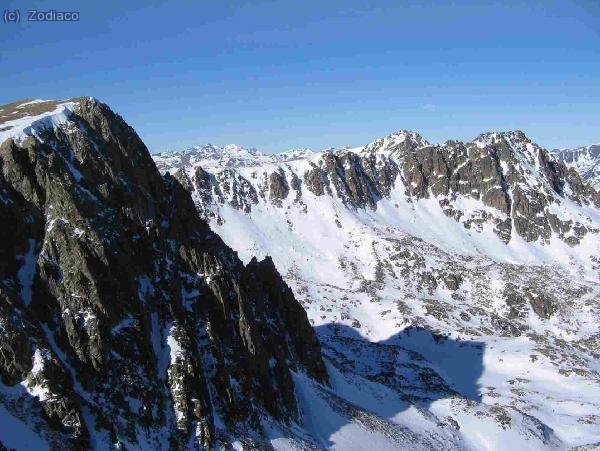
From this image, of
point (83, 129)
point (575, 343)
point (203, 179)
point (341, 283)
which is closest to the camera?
point (83, 129)

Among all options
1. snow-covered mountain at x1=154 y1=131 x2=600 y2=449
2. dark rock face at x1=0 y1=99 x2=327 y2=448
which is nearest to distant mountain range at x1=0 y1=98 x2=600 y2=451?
dark rock face at x1=0 y1=99 x2=327 y2=448

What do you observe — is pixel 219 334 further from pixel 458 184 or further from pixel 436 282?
pixel 458 184

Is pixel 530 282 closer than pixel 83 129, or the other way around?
pixel 83 129

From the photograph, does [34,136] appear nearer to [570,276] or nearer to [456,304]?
[456,304]

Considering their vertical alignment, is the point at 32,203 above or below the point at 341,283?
Result: above

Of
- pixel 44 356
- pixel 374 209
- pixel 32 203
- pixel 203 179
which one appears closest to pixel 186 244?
pixel 32 203

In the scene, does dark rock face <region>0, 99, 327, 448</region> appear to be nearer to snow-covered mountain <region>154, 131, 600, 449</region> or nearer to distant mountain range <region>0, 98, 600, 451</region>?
distant mountain range <region>0, 98, 600, 451</region>

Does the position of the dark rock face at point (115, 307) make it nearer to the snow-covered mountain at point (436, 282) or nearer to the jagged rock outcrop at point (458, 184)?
the snow-covered mountain at point (436, 282)
